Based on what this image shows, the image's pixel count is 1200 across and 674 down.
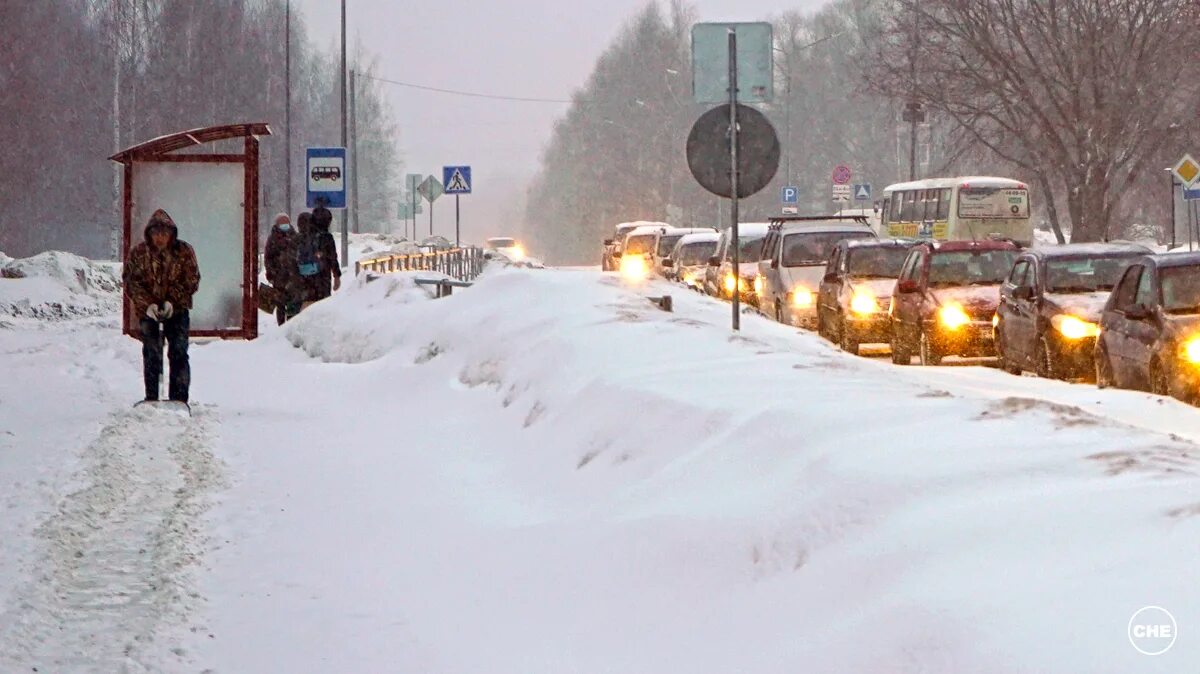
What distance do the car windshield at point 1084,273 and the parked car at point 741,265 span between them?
11944 millimetres

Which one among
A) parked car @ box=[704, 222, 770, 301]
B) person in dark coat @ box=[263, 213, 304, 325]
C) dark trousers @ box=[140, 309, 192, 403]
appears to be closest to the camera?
dark trousers @ box=[140, 309, 192, 403]

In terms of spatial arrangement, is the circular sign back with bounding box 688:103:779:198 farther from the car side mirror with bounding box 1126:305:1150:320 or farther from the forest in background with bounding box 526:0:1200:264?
the forest in background with bounding box 526:0:1200:264

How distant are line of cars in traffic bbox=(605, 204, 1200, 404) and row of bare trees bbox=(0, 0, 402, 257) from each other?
97.2 feet

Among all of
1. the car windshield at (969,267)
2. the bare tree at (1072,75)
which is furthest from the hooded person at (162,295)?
the bare tree at (1072,75)

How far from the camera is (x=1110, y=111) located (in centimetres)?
4116

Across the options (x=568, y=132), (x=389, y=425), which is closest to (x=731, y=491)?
(x=389, y=425)

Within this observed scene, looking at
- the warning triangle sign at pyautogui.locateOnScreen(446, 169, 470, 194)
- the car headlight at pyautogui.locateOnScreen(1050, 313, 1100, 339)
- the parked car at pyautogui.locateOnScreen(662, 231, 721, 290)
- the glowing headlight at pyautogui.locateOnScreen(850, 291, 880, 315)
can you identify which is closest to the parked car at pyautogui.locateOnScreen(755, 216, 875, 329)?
the glowing headlight at pyautogui.locateOnScreen(850, 291, 880, 315)

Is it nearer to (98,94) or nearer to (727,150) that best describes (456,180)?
(727,150)

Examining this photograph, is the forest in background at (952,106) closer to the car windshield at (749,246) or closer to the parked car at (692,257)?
the parked car at (692,257)

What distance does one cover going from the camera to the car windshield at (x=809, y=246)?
27.1 metres

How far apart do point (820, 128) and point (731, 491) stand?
336 feet

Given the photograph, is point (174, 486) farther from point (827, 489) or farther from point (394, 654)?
point (827, 489)

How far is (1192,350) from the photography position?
14062mm

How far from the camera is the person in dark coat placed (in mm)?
23203
